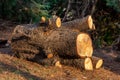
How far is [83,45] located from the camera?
8.02m

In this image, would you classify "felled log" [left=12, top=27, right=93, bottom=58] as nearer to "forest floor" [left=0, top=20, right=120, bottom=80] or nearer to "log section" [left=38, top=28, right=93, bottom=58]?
"log section" [left=38, top=28, right=93, bottom=58]

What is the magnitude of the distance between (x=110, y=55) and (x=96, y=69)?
6.08ft

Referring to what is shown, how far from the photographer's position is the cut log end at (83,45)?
7879 millimetres

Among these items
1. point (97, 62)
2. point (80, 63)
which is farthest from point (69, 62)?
point (97, 62)

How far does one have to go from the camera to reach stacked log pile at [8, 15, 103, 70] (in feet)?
25.9

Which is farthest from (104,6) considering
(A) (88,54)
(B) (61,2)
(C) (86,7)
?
(A) (88,54)

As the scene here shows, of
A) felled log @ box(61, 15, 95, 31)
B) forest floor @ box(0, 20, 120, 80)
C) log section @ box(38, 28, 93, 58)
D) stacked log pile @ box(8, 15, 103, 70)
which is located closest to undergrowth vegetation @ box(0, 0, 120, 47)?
felled log @ box(61, 15, 95, 31)

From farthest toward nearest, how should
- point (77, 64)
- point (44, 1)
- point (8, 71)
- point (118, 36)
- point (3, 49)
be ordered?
point (44, 1) → point (118, 36) → point (3, 49) → point (77, 64) → point (8, 71)

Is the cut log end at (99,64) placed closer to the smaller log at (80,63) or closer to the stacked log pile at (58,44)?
the stacked log pile at (58,44)

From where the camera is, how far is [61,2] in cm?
1217

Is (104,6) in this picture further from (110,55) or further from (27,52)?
(27,52)

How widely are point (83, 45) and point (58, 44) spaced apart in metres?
0.58

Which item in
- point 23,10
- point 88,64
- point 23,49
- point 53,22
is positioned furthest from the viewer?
point 23,10

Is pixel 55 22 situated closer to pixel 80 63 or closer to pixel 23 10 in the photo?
pixel 80 63
